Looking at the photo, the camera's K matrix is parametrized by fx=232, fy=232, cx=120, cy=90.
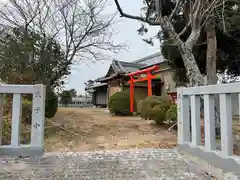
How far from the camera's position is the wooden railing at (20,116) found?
3170 mm

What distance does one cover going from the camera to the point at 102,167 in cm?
296

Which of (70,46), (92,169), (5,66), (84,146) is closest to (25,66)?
(5,66)

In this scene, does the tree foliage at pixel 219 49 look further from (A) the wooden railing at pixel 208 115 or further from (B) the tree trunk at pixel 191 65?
(A) the wooden railing at pixel 208 115

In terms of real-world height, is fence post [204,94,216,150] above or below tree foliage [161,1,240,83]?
below

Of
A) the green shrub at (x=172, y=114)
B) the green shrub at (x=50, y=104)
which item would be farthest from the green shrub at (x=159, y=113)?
the green shrub at (x=50, y=104)

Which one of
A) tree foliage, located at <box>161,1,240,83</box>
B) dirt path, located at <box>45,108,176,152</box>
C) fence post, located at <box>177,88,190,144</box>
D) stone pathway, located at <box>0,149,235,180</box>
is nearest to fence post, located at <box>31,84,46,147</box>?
stone pathway, located at <box>0,149,235,180</box>

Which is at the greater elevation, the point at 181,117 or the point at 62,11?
the point at 62,11

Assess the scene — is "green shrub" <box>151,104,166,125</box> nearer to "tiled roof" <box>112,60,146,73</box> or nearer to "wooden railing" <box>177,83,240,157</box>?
"wooden railing" <box>177,83,240,157</box>

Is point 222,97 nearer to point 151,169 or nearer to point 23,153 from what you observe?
point 151,169

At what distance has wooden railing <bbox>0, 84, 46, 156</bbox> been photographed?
3.17 metres

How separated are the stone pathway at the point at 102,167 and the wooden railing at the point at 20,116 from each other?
139 mm

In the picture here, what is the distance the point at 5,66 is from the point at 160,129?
518 cm

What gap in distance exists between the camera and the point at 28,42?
763 centimetres

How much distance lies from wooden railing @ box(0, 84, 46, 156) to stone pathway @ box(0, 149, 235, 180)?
0.46 feet
